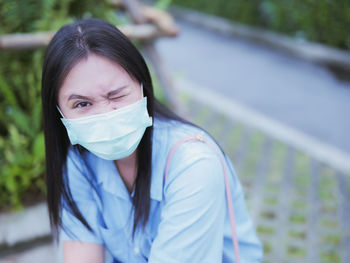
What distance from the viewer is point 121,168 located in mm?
1492

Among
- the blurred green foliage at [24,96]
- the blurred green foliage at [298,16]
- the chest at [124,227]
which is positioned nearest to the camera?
the chest at [124,227]

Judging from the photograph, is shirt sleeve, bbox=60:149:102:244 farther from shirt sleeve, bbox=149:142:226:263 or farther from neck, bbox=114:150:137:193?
shirt sleeve, bbox=149:142:226:263

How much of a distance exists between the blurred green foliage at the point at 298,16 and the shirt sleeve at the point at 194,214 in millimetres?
3862

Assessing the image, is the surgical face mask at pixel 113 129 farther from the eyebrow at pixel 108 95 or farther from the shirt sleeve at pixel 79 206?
the shirt sleeve at pixel 79 206

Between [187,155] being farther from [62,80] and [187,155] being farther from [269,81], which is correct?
[269,81]

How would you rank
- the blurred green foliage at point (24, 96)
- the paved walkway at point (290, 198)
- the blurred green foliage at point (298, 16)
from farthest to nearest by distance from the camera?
the blurred green foliage at point (298, 16) → the blurred green foliage at point (24, 96) → the paved walkway at point (290, 198)

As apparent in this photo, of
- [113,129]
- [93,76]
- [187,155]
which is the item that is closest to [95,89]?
[93,76]

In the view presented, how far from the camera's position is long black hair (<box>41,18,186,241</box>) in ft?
3.77

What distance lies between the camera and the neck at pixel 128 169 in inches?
57.8

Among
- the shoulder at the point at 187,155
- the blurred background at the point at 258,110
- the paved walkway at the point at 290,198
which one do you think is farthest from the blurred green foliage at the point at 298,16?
the shoulder at the point at 187,155

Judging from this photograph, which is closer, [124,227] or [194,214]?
[194,214]

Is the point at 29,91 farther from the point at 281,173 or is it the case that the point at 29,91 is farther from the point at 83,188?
the point at 281,173

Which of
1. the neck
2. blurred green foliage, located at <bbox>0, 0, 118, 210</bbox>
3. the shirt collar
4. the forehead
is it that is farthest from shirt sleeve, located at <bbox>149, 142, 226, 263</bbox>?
blurred green foliage, located at <bbox>0, 0, 118, 210</bbox>

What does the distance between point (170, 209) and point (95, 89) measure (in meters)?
0.46
